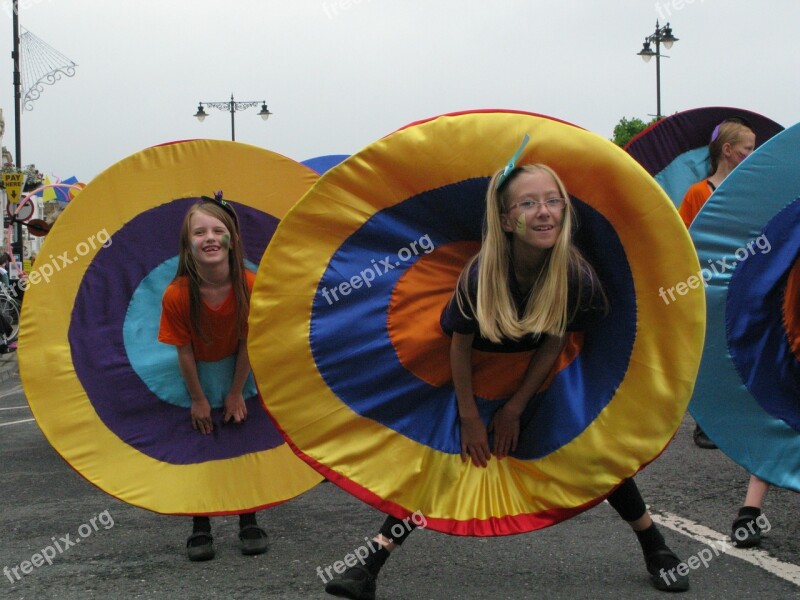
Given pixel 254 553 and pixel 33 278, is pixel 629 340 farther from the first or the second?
pixel 33 278

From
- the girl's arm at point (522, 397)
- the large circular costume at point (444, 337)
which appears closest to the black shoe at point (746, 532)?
the large circular costume at point (444, 337)

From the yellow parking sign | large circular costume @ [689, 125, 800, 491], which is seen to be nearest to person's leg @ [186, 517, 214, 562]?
large circular costume @ [689, 125, 800, 491]

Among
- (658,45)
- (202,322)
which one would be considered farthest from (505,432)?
(658,45)

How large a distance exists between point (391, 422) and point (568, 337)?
0.67m

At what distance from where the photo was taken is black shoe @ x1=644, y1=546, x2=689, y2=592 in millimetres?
3389

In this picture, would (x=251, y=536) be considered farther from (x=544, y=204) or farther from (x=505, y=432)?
(x=544, y=204)

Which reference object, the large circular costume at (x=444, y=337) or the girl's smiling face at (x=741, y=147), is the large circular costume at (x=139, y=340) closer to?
the large circular costume at (x=444, y=337)

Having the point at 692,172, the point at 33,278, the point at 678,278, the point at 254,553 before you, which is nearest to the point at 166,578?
the point at 254,553

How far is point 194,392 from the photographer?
405 cm

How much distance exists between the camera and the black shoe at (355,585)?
338cm

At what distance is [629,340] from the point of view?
3258 mm

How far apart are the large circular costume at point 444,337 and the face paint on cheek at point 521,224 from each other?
0.67ft

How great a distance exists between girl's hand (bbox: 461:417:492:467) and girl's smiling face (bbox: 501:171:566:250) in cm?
63

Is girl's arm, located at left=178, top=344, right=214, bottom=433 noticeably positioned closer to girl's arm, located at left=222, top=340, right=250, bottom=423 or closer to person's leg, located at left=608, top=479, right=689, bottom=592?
girl's arm, located at left=222, top=340, right=250, bottom=423
